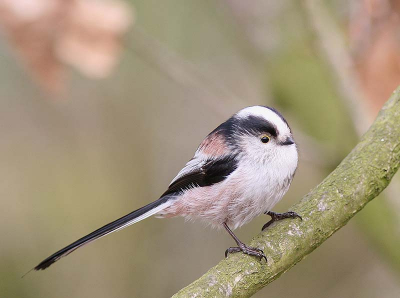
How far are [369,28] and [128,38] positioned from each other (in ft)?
4.72

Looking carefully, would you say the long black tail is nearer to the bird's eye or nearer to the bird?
the bird

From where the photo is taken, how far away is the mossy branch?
1933mm

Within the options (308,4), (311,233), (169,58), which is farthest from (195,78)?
(311,233)

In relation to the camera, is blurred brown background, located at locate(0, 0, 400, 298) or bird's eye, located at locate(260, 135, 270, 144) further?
blurred brown background, located at locate(0, 0, 400, 298)

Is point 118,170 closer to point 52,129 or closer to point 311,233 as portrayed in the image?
point 52,129

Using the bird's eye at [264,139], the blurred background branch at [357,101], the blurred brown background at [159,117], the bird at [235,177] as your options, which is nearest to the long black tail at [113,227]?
the bird at [235,177]

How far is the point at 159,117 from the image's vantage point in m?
5.04

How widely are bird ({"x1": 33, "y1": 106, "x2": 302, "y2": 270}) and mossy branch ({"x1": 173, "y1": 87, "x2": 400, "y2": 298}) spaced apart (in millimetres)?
225

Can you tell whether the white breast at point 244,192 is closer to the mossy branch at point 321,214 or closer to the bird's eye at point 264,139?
the bird's eye at point 264,139

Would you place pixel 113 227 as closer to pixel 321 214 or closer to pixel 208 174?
pixel 208 174

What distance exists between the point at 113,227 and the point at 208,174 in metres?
0.52

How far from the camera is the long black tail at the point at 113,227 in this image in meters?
2.25

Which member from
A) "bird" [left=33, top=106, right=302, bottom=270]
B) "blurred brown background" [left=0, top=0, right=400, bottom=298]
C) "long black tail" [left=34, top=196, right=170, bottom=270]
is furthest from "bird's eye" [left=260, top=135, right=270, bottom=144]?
"blurred brown background" [left=0, top=0, right=400, bottom=298]

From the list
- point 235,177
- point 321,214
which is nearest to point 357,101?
point 235,177
